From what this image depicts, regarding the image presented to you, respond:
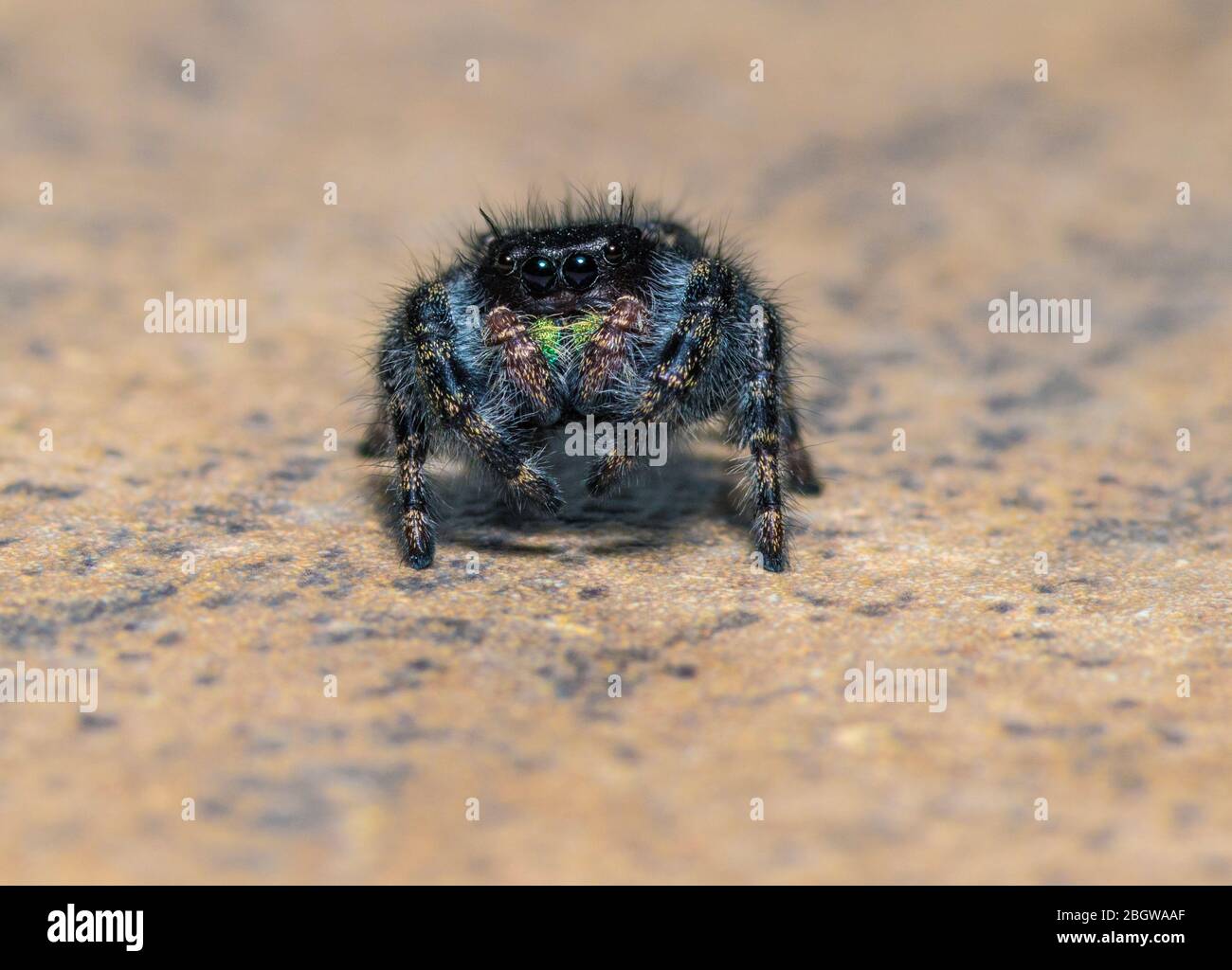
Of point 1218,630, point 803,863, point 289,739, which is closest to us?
point 803,863

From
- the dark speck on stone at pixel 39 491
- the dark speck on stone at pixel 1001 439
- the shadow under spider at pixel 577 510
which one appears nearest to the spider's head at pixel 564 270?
the shadow under spider at pixel 577 510

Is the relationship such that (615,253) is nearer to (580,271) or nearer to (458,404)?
(580,271)

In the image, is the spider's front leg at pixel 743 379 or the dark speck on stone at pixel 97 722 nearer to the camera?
the dark speck on stone at pixel 97 722

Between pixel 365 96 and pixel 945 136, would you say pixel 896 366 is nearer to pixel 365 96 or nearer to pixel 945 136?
pixel 945 136

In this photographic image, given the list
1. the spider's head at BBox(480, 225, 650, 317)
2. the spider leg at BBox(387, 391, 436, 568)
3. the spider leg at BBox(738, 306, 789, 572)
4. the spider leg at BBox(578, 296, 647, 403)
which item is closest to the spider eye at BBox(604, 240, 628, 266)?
the spider's head at BBox(480, 225, 650, 317)

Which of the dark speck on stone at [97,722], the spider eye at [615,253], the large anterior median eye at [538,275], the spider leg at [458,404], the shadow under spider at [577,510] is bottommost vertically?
the dark speck on stone at [97,722]

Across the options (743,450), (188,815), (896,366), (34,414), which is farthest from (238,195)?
A: (188,815)

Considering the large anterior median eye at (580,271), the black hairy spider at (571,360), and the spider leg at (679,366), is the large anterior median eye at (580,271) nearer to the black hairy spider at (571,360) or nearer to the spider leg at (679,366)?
the black hairy spider at (571,360)

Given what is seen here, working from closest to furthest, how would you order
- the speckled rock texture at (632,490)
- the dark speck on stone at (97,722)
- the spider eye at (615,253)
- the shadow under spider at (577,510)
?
1. the speckled rock texture at (632,490)
2. the dark speck on stone at (97,722)
3. the spider eye at (615,253)
4. the shadow under spider at (577,510)
